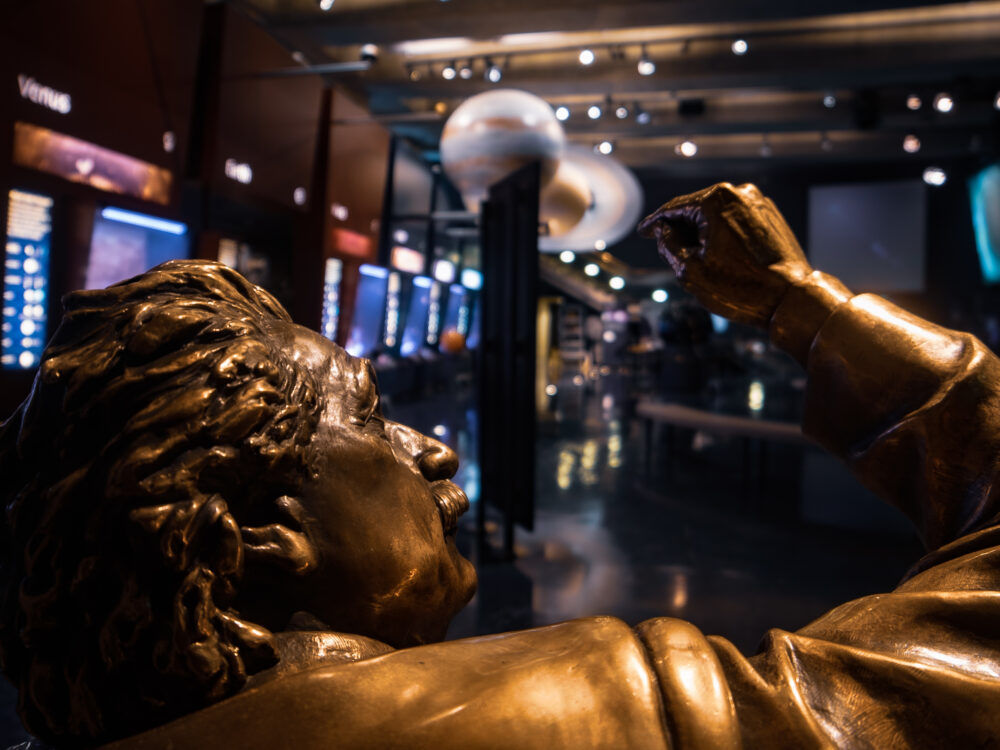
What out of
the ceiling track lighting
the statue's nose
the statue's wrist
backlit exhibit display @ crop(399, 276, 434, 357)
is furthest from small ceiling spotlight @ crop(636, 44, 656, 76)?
the statue's nose

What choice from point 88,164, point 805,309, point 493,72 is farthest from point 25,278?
point 493,72

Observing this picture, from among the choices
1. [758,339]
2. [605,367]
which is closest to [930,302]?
[758,339]

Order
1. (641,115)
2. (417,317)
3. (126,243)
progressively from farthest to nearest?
1. (417,317)
2. (641,115)
3. (126,243)

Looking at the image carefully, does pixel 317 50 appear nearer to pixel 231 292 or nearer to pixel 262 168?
pixel 262 168

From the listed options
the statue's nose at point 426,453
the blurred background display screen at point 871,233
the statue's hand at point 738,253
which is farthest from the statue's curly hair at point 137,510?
the blurred background display screen at point 871,233

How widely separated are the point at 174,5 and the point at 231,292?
4627mm

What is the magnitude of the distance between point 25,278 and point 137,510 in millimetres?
3748

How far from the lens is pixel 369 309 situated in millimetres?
9656

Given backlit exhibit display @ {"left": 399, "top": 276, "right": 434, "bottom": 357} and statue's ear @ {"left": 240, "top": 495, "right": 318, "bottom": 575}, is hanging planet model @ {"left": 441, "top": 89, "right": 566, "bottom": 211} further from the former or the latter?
backlit exhibit display @ {"left": 399, "top": 276, "right": 434, "bottom": 357}

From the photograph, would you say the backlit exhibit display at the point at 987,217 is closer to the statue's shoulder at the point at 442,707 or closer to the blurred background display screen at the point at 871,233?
the blurred background display screen at the point at 871,233

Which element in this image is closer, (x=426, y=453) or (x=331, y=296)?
(x=426, y=453)

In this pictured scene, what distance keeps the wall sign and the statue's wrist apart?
380 centimetres

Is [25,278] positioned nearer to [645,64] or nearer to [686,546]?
[686,546]

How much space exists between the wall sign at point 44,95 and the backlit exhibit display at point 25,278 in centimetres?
47
